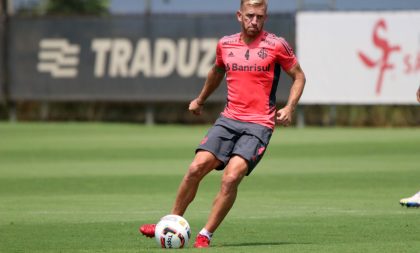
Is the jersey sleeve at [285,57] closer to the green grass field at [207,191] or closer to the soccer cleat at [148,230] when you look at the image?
the green grass field at [207,191]

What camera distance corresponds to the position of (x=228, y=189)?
32.6ft

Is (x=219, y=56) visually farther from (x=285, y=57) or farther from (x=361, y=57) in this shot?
(x=361, y=57)

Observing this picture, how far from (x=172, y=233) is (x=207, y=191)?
21.1ft

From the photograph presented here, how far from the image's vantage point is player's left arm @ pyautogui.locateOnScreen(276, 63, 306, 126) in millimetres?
9898

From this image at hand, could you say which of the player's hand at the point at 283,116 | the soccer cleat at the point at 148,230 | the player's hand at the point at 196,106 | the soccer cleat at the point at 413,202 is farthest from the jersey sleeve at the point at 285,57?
the soccer cleat at the point at 413,202

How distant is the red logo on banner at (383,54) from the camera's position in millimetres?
29125

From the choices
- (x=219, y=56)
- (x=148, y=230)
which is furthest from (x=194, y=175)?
(x=219, y=56)

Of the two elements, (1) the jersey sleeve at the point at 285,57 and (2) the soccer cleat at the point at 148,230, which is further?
(1) the jersey sleeve at the point at 285,57

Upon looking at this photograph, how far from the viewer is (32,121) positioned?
33.6 metres

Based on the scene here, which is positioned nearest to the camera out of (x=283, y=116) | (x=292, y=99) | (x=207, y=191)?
(x=283, y=116)

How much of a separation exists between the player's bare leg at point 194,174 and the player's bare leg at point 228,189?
6.4 inches

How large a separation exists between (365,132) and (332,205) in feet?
47.3

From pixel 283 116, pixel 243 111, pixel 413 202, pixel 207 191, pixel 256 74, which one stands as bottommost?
pixel 207 191

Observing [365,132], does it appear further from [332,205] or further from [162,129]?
[332,205]
